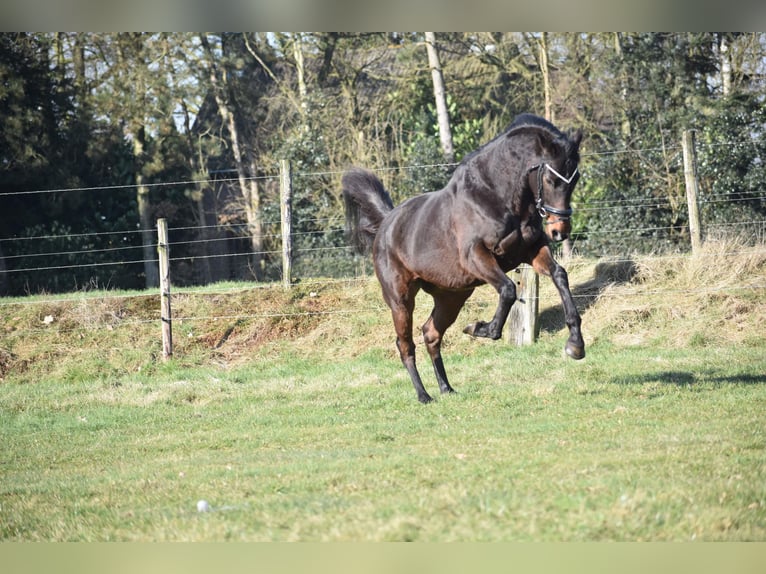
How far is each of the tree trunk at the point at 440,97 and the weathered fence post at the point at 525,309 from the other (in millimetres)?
11399

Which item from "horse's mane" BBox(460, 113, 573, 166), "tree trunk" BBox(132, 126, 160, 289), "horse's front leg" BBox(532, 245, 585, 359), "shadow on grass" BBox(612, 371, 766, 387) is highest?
"tree trunk" BBox(132, 126, 160, 289)

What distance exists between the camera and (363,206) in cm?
1102

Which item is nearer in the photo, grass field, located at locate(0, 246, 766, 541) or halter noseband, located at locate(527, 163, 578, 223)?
grass field, located at locate(0, 246, 766, 541)

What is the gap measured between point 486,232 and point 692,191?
766 centimetres

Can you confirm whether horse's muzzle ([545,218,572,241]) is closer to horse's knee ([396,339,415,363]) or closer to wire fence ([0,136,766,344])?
horse's knee ([396,339,415,363])

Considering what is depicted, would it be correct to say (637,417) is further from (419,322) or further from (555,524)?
(419,322)

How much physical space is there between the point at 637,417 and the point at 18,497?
17.0ft

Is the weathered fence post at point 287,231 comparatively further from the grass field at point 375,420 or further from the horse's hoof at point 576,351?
the horse's hoof at point 576,351

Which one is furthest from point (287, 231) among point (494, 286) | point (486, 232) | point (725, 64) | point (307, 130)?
point (725, 64)

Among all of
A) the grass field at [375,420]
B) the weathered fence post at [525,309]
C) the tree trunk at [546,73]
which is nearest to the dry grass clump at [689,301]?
the grass field at [375,420]

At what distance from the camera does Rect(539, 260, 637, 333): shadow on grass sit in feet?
45.6

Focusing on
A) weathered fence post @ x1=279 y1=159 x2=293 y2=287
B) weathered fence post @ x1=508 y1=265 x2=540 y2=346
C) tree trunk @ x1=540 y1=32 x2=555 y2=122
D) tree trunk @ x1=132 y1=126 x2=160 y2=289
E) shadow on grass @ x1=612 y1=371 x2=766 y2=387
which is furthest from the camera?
tree trunk @ x1=132 y1=126 x2=160 y2=289

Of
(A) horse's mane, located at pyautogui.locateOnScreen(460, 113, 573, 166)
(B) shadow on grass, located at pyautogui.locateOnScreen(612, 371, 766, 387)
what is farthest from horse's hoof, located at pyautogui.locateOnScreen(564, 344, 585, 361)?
(B) shadow on grass, located at pyautogui.locateOnScreen(612, 371, 766, 387)

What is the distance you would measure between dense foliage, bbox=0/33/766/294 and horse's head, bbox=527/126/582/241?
10419 mm
